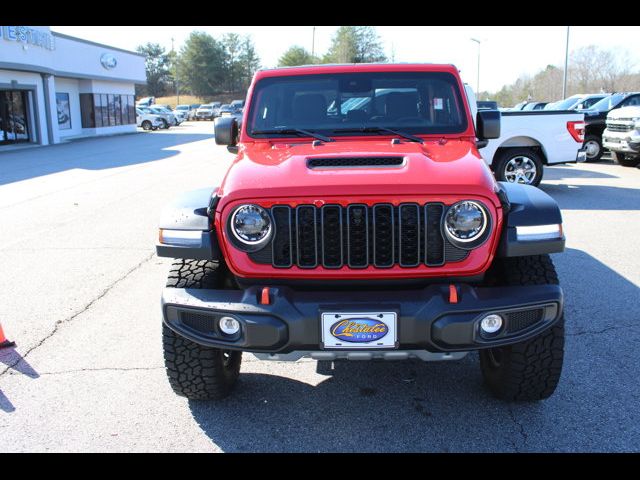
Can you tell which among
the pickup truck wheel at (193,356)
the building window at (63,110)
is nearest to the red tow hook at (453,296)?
the pickup truck wheel at (193,356)

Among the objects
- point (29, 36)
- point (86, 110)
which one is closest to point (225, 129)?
point (29, 36)

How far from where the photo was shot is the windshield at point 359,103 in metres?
4.32

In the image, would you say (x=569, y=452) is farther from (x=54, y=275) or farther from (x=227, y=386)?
(x=54, y=275)

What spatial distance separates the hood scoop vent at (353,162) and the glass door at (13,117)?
29092mm

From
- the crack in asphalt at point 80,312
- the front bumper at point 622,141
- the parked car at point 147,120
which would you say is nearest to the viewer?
the crack in asphalt at point 80,312

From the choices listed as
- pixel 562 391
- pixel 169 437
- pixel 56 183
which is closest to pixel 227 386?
pixel 169 437

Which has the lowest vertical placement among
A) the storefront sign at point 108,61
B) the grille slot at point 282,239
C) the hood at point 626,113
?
the grille slot at point 282,239

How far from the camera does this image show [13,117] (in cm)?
2927

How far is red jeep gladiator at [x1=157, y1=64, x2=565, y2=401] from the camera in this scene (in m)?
3.04

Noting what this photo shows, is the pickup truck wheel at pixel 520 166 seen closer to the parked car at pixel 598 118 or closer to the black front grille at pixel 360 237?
the parked car at pixel 598 118

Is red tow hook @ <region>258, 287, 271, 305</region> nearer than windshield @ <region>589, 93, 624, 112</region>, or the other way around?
red tow hook @ <region>258, 287, 271, 305</region>

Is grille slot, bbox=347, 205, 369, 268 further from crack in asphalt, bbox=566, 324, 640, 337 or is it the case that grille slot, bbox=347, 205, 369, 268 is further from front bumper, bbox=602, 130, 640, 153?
front bumper, bbox=602, 130, 640, 153

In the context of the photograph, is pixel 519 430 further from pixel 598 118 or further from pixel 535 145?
pixel 598 118

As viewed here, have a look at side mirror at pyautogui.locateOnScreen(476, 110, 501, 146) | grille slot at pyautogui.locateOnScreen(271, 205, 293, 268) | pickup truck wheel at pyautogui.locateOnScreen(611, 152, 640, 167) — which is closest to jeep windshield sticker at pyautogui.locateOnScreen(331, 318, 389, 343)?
grille slot at pyautogui.locateOnScreen(271, 205, 293, 268)
